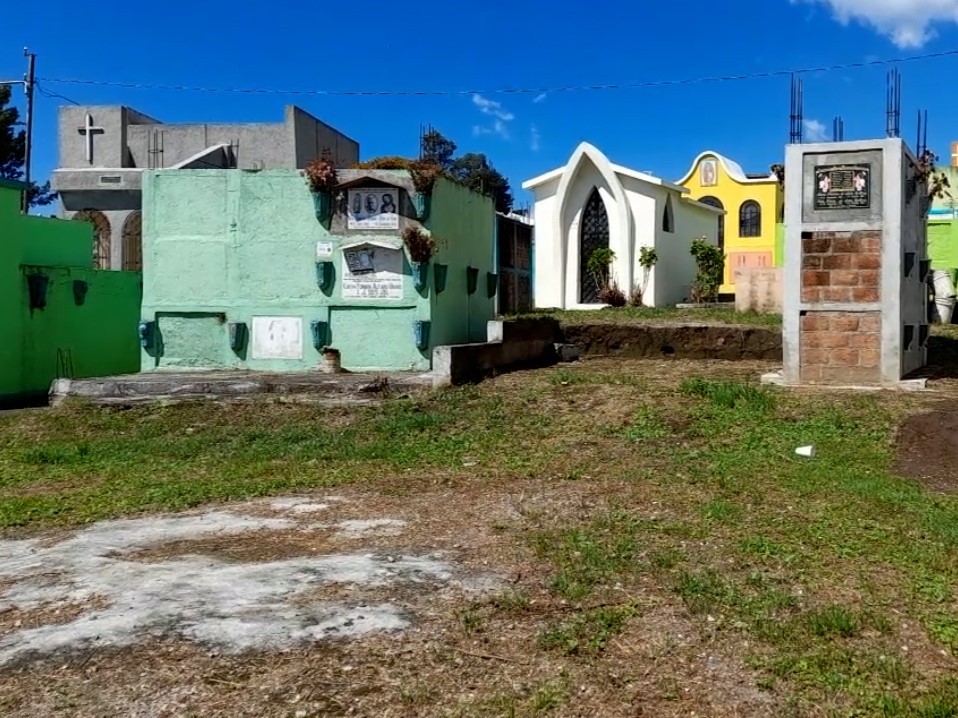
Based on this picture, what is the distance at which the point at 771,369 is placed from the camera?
1303 cm

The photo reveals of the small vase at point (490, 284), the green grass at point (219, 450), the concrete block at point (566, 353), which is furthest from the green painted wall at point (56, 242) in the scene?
the concrete block at point (566, 353)

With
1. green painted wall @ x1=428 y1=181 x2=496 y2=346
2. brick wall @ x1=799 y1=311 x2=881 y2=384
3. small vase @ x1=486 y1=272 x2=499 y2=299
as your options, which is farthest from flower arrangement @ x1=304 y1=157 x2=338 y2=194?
brick wall @ x1=799 y1=311 x2=881 y2=384

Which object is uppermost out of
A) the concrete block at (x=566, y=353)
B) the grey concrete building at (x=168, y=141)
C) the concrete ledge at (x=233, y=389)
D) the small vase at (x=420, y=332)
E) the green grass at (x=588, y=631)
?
the grey concrete building at (x=168, y=141)

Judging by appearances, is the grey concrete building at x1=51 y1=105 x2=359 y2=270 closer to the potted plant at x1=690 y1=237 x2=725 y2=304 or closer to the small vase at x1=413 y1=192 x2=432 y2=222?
the potted plant at x1=690 y1=237 x2=725 y2=304

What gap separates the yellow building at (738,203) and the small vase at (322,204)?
24.6m

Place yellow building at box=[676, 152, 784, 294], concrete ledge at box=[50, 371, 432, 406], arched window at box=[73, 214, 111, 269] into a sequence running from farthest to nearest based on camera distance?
yellow building at box=[676, 152, 784, 294] → arched window at box=[73, 214, 111, 269] → concrete ledge at box=[50, 371, 432, 406]

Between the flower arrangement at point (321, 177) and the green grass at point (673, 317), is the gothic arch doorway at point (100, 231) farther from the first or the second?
the flower arrangement at point (321, 177)

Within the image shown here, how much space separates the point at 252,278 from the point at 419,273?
2317 millimetres


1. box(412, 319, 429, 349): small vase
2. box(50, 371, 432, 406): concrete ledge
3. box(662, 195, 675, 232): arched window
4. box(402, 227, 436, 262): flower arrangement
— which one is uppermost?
box(662, 195, 675, 232): arched window

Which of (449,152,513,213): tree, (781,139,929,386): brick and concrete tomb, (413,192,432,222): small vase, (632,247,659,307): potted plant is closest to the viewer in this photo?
(781,139,929,386): brick and concrete tomb

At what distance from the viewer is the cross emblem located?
27.3 m

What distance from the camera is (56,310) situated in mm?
16344

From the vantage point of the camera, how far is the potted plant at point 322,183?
41.9 ft

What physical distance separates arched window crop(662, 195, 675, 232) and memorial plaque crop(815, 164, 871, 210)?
14.1 m
